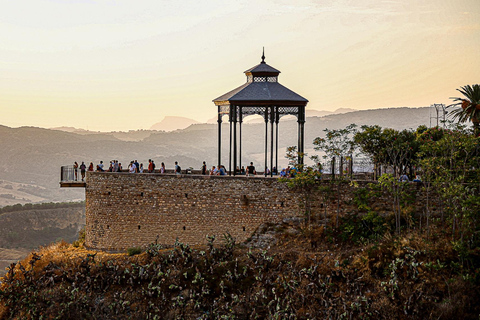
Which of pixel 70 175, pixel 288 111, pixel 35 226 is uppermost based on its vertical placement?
pixel 288 111

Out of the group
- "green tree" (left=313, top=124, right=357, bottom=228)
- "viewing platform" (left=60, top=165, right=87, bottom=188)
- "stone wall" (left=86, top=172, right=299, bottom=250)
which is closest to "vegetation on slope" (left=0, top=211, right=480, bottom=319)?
"stone wall" (left=86, top=172, right=299, bottom=250)

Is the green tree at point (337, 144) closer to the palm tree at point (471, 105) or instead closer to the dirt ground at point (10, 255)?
the palm tree at point (471, 105)

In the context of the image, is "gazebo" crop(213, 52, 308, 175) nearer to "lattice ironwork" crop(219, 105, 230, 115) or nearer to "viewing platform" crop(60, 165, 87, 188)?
"lattice ironwork" crop(219, 105, 230, 115)

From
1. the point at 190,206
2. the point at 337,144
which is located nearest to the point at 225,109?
the point at 190,206

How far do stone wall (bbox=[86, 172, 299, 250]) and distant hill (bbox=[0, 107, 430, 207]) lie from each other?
80418 mm

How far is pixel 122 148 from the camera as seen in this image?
149125 mm

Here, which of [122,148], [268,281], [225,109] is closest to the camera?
[268,281]

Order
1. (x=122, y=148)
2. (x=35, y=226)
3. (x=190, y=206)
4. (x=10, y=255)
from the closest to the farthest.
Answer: (x=190, y=206)
(x=10, y=255)
(x=35, y=226)
(x=122, y=148)

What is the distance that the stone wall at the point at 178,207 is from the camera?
22750mm

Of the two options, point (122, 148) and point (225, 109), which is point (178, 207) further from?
point (122, 148)

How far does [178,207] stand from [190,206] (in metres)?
0.52

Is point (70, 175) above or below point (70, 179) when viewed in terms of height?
above

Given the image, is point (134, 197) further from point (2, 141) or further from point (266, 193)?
point (2, 141)

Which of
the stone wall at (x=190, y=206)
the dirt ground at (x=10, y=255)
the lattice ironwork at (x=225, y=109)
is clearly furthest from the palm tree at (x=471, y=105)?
the dirt ground at (x=10, y=255)
